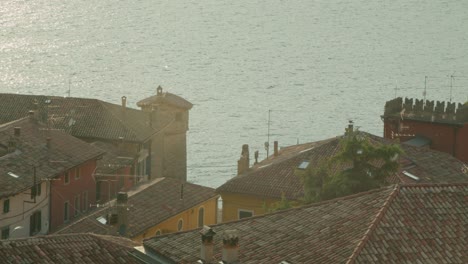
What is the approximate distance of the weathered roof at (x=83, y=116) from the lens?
42.6 metres

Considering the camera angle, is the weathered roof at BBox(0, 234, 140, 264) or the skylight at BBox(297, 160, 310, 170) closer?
the weathered roof at BBox(0, 234, 140, 264)

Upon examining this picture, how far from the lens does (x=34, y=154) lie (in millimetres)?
33438

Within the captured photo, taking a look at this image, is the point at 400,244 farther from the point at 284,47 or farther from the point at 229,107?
the point at 284,47

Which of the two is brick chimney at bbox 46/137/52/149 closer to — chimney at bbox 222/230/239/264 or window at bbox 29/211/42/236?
window at bbox 29/211/42/236

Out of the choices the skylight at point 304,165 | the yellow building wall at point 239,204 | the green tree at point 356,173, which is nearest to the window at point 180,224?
the yellow building wall at point 239,204

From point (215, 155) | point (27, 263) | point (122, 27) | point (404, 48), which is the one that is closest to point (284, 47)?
point (404, 48)

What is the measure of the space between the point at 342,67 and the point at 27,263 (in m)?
77.3

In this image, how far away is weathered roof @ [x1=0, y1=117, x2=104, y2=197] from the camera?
1236 inches

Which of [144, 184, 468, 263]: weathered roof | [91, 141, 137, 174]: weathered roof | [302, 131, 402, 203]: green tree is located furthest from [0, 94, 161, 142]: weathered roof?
[144, 184, 468, 263]: weathered roof

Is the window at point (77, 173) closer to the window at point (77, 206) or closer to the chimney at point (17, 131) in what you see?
the window at point (77, 206)

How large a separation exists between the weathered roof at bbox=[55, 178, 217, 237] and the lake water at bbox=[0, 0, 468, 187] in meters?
18.4

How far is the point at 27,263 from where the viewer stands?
17.2 m

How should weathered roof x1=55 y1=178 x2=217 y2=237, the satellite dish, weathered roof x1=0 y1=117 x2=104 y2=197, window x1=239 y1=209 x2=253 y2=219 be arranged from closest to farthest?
weathered roof x1=55 y1=178 x2=217 y2=237 < window x1=239 y1=209 x2=253 y2=219 < weathered roof x1=0 y1=117 x2=104 y2=197 < the satellite dish

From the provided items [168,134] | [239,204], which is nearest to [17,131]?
[239,204]
